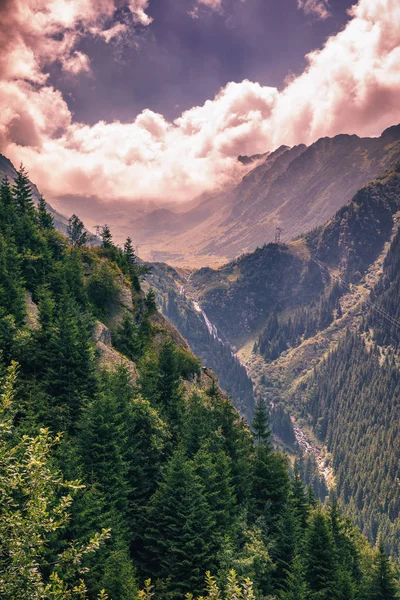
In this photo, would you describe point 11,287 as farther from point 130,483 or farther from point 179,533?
point 179,533

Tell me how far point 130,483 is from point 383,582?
39.3 meters

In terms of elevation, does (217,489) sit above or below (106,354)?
below

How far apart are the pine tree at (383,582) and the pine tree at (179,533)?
32.2 metres

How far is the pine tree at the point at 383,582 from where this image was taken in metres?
54.2

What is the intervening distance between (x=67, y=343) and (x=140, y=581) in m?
27.5

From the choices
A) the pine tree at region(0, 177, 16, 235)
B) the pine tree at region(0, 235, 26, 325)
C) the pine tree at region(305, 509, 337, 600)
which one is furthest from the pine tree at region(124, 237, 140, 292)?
the pine tree at region(305, 509, 337, 600)

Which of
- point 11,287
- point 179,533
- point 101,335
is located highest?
point 11,287

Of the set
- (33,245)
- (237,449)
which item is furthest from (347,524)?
(33,245)

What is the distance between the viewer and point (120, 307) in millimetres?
89562

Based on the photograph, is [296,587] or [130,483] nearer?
[296,587]

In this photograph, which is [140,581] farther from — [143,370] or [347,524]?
[347,524]

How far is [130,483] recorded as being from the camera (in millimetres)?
45406

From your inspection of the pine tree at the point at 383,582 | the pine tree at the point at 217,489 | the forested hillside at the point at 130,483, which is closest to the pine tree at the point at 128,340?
the forested hillside at the point at 130,483

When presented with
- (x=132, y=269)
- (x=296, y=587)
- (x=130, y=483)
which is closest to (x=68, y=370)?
(x=130, y=483)
